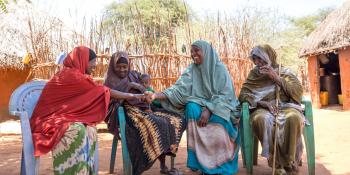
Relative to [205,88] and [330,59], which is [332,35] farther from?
[205,88]

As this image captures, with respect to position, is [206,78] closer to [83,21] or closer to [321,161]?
[321,161]

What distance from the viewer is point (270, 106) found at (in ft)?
13.1

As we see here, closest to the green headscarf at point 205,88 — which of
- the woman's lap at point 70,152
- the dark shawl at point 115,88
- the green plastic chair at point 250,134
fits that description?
the green plastic chair at point 250,134

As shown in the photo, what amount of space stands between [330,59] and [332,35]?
2.51 m

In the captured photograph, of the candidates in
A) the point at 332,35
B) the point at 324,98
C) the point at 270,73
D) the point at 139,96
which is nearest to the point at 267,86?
the point at 270,73

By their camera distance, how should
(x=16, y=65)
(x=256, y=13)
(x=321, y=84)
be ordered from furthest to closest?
(x=256, y=13) → (x=321, y=84) → (x=16, y=65)

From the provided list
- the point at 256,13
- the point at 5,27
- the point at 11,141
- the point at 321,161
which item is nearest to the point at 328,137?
the point at 321,161

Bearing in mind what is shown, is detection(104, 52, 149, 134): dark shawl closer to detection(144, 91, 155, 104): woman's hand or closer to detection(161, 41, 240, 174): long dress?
detection(144, 91, 155, 104): woman's hand

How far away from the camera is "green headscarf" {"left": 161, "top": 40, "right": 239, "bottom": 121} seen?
402 cm

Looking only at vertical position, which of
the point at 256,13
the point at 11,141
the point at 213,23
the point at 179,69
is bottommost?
the point at 11,141

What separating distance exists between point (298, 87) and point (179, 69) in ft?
13.0

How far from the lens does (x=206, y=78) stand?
4102 mm

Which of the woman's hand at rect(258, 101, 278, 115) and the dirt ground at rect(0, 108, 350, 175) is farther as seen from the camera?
the dirt ground at rect(0, 108, 350, 175)

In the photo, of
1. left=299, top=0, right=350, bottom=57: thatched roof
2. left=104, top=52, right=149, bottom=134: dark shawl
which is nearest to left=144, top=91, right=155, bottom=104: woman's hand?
left=104, top=52, right=149, bottom=134: dark shawl
